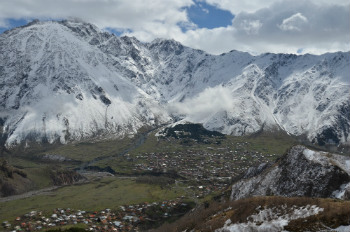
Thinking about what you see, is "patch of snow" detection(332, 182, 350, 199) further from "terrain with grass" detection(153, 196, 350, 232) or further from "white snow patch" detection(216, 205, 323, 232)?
"white snow patch" detection(216, 205, 323, 232)

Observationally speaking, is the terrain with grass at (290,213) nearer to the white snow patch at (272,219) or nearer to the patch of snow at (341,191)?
the white snow patch at (272,219)

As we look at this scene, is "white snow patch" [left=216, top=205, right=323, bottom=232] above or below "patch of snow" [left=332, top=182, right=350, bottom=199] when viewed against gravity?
above

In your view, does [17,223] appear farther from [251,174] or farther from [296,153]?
[296,153]

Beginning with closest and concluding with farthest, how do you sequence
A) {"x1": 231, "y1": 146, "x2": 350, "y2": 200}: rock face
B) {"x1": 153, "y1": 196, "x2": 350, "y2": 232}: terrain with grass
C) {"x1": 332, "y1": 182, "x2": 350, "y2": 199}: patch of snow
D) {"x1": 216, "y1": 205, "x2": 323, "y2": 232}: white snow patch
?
{"x1": 153, "y1": 196, "x2": 350, "y2": 232}: terrain with grass
{"x1": 216, "y1": 205, "x2": 323, "y2": 232}: white snow patch
{"x1": 332, "y1": 182, "x2": 350, "y2": 199}: patch of snow
{"x1": 231, "y1": 146, "x2": 350, "y2": 200}: rock face

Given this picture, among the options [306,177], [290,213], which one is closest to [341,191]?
[306,177]

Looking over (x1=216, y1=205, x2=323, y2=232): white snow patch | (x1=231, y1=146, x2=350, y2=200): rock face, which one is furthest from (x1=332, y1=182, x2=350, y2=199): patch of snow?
(x1=216, y1=205, x2=323, y2=232): white snow patch

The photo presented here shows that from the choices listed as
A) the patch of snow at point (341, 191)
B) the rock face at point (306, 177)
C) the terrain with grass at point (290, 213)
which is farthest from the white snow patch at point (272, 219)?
the patch of snow at point (341, 191)

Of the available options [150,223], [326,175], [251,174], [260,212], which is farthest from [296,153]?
[150,223]

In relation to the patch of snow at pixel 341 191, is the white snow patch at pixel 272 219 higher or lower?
higher

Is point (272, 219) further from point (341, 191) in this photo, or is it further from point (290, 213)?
point (341, 191)
